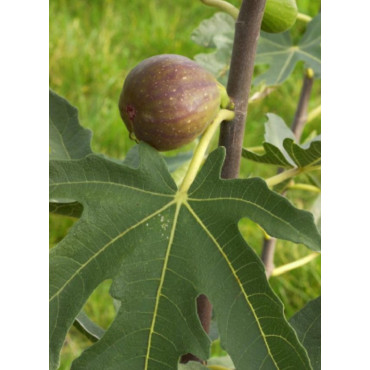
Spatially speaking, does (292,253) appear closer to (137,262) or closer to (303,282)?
(303,282)

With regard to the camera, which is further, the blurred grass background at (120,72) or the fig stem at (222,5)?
the blurred grass background at (120,72)

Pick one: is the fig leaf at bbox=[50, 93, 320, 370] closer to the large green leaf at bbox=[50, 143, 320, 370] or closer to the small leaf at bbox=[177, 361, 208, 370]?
the large green leaf at bbox=[50, 143, 320, 370]

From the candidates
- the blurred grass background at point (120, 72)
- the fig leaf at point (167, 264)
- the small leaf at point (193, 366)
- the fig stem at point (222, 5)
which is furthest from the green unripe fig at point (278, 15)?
the blurred grass background at point (120, 72)

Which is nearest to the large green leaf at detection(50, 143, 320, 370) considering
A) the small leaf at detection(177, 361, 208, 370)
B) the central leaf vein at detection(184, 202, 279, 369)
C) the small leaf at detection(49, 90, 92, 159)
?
the central leaf vein at detection(184, 202, 279, 369)

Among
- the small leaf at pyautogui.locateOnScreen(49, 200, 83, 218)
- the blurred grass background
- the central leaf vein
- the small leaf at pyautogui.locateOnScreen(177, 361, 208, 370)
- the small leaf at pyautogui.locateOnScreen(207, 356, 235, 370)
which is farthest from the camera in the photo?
the blurred grass background

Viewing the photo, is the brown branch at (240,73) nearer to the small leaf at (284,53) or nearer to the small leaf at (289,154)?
the small leaf at (289,154)

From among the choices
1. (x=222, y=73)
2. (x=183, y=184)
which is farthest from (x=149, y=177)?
(x=222, y=73)
